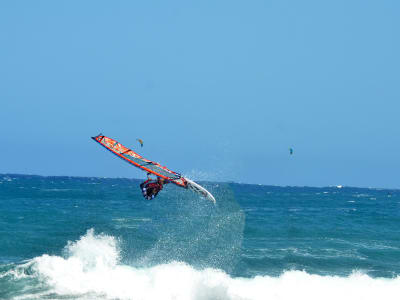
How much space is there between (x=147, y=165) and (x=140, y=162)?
1.06 ft

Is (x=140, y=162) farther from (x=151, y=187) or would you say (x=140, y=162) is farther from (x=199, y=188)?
(x=199, y=188)

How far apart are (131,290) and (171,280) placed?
1.83 meters

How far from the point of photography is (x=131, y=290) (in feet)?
66.6

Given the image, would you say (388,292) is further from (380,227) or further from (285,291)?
(380,227)

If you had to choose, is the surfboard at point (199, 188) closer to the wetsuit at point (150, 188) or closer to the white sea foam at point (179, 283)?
the wetsuit at point (150, 188)

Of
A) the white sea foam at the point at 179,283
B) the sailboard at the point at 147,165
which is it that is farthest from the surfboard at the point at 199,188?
the white sea foam at the point at 179,283

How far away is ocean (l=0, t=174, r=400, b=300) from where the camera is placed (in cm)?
2048

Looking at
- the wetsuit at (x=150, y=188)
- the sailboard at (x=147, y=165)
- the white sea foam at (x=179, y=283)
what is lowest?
the white sea foam at (x=179, y=283)

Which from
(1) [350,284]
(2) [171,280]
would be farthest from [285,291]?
(2) [171,280]

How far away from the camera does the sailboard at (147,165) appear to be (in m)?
19.4

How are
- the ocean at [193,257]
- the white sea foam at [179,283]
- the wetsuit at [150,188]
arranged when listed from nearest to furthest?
the wetsuit at [150,188] < the white sea foam at [179,283] < the ocean at [193,257]

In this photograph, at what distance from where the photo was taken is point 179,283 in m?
21.0

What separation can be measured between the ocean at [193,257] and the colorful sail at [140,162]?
4.46 m

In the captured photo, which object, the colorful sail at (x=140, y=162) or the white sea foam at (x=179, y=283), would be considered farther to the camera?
the white sea foam at (x=179, y=283)
